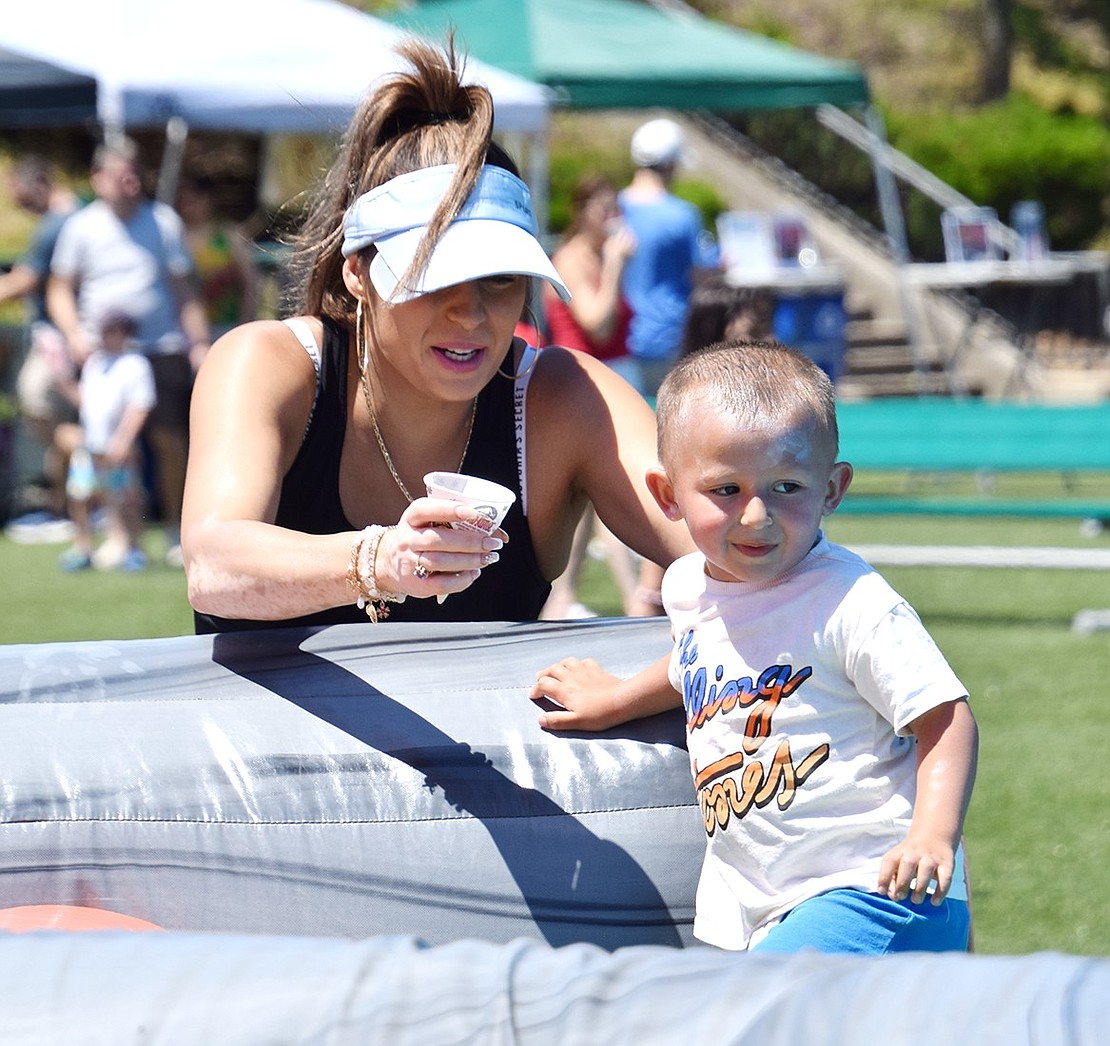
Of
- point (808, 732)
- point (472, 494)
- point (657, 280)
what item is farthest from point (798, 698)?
point (657, 280)

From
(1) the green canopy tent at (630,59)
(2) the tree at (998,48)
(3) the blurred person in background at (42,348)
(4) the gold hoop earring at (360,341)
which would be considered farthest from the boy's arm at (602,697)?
(2) the tree at (998,48)

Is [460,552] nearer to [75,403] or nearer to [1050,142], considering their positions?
[75,403]

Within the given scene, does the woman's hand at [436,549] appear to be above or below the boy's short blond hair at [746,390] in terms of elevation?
below

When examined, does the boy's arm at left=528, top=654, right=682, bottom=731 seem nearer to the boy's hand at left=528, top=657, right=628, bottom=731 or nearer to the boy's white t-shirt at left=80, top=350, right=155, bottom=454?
the boy's hand at left=528, top=657, right=628, bottom=731

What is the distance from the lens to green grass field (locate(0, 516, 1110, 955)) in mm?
3564

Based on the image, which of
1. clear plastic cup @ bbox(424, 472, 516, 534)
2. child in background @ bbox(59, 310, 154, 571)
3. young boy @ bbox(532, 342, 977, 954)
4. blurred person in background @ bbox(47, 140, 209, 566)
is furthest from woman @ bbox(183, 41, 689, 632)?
blurred person in background @ bbox(47, 140, 209, 566)

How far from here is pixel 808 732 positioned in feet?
6.61

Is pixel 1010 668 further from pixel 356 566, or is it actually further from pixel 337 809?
pixel 356 566

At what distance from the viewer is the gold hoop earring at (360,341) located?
2.63 m

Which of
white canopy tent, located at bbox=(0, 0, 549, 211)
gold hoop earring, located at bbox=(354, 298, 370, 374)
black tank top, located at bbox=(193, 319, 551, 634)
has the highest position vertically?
white canopy tent, located at bbox=(0, 0, 549, 211)

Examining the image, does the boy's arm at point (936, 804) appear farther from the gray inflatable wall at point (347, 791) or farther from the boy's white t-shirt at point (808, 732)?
the gray inflatable wall at point (347, 791)

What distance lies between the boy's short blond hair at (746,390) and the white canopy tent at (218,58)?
7.16 m

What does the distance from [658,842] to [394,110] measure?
118 cm

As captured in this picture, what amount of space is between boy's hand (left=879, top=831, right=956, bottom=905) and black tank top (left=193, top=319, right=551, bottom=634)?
96 cm
